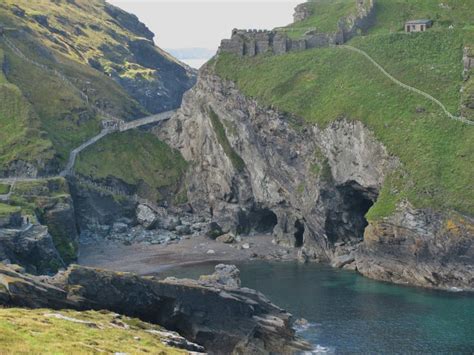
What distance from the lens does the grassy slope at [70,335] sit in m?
64.7

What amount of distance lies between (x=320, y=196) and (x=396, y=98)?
24730 millimetres

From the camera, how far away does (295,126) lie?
571 feet

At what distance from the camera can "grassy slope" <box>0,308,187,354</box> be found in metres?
64.7

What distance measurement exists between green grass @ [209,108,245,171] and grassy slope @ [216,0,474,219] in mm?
11457

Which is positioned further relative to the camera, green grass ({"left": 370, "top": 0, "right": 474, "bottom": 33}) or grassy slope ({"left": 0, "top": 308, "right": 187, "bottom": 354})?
green grass ({"left": 370, "top": 0, "right": 474, "bottom": 33})

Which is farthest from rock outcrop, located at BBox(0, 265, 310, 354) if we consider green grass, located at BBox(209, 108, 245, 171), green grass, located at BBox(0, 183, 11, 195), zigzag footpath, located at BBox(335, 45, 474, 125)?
green grass, located at BBox(209, 108, 245, 171)

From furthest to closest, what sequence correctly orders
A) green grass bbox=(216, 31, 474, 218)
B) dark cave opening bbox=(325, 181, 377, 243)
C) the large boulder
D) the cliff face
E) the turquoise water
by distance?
the large boulder → dark cave opening bbox=(325, 181, 377, 243) → green grass bbox=(216, 31, 474, 218) → the cliff face → the turquoise water

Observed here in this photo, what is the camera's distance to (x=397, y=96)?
6476 inches

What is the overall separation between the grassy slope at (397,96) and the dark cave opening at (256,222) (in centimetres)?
2605

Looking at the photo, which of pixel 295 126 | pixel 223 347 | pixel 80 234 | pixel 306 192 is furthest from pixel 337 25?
pixel 223 347

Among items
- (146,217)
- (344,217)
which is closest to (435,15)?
(344,217)

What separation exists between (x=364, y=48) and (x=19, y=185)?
264ft

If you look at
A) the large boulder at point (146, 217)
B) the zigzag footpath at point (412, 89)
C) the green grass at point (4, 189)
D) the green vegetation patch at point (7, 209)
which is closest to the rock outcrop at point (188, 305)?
the green vegetation patch at point (7, 209)

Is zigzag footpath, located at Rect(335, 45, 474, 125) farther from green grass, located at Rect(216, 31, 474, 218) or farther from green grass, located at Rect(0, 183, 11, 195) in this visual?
green grass, located at Rect(0, 183, 11, 195)
